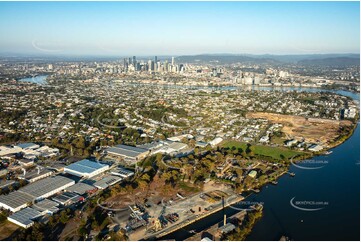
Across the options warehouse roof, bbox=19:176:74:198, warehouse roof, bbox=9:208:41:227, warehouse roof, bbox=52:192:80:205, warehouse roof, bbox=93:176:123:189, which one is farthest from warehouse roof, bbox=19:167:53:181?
warehouse roof, bbox=9:208:41:227

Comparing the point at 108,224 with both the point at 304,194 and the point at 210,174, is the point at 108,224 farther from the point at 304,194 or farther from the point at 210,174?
the point at 304,194

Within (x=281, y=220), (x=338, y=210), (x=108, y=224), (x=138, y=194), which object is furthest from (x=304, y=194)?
(x=108, y=224)

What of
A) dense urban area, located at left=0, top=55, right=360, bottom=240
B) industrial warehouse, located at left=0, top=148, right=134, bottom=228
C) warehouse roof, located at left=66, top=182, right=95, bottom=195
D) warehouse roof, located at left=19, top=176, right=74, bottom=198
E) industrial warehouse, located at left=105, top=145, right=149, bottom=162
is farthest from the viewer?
industrial warehouse, located at left=105, top=145, right=149, bottom=162

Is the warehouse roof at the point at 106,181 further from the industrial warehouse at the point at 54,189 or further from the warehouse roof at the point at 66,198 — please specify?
the warehouse roof at the point at 66,198

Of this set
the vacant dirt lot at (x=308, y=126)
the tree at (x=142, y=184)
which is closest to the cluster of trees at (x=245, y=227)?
the tree at (x=142, y=184)

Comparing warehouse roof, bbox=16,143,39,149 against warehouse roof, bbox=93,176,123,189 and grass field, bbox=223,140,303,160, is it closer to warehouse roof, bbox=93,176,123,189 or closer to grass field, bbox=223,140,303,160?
warehouse roof, bbox=93,176,123,189
